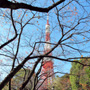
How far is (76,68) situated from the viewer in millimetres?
14234

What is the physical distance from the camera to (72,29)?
15.8ft

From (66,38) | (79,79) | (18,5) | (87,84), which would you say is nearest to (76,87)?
(79,79)

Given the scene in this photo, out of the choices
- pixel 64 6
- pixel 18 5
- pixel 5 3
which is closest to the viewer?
pixel 5 3

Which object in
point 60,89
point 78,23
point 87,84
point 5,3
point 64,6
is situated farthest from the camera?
point 60,89

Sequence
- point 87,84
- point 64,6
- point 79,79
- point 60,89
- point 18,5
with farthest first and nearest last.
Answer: point 60,89
point 79,79
point 87,84
point 64,6
point 18,5

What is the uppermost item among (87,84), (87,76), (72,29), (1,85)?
(72,29)

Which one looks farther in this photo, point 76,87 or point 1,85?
point 76,87

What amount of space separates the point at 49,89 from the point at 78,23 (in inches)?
343

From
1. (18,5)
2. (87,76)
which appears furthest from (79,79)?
(18,5)

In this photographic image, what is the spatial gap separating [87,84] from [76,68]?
9.01 feet

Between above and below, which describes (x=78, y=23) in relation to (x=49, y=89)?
above

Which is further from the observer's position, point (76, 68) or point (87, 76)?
point (76, 68)

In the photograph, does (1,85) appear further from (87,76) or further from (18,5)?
(87,76)

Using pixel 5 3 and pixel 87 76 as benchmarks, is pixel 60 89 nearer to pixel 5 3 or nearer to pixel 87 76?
pixel 87 76
